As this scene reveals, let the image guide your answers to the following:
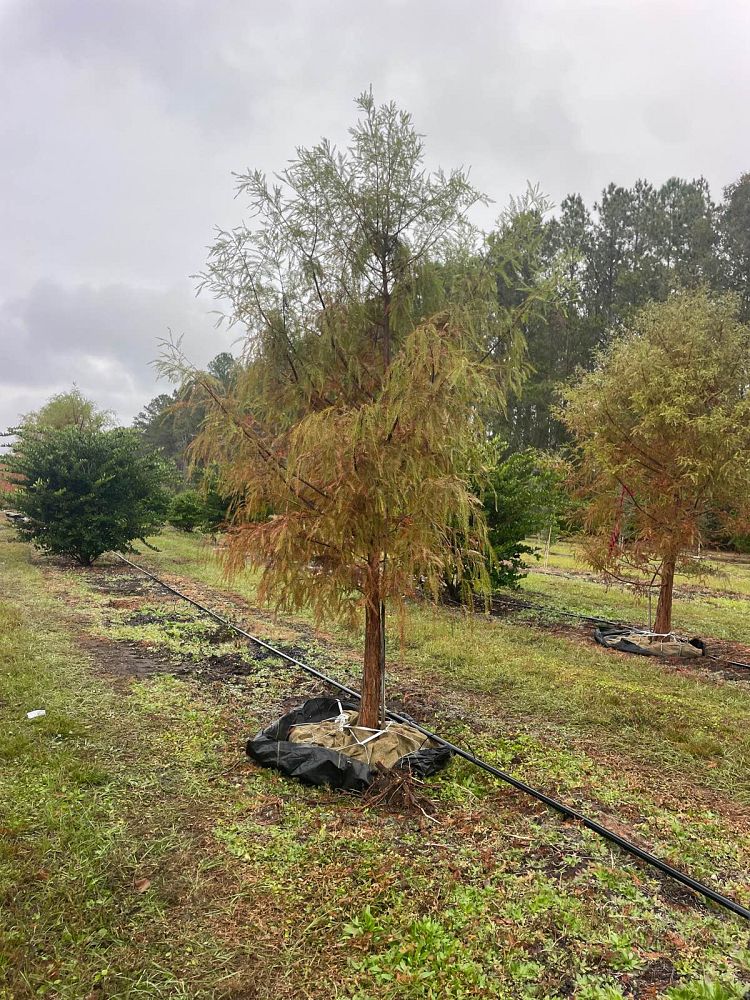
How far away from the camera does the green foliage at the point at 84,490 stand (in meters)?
13.7

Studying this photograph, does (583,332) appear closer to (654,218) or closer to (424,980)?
(654,218)

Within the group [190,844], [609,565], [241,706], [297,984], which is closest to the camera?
[297,984]

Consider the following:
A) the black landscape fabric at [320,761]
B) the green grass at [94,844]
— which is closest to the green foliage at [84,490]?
A: the green grass at [94,844]

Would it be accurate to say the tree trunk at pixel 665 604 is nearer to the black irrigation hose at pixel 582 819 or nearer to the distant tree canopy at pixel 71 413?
the black irrigation hose at pixel 582 819

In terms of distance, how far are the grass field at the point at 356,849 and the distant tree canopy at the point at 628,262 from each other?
24.6 m

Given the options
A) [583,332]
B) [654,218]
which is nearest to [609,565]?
[583,332]

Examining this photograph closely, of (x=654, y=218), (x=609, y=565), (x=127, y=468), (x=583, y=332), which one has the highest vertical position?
(x=654, y=218)

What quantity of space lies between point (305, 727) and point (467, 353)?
2895mm

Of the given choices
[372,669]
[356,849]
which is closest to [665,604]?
[372,669]

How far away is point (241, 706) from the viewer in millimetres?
5289

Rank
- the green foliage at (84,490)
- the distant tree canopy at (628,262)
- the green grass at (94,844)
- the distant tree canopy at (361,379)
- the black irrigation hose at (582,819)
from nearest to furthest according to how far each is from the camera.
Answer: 1. the green grass at (94,844)
2. the black irrigation hose at (582,819)
3. the distant tree canopy at (361,379)
4. the green foliage at (84,490)
5. the distant tree canopy at (628,262)

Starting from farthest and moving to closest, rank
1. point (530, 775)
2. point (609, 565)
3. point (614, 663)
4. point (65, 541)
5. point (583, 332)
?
point (583, 332) < point (65, 541) < point (609, 565) < point (614, 663) < point (530, 775)

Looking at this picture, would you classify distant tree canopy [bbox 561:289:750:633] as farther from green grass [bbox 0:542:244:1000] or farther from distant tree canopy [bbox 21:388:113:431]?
distant tree canopy [bbox 21:388:113:431]

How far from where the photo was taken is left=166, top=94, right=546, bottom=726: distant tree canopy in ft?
11.5
